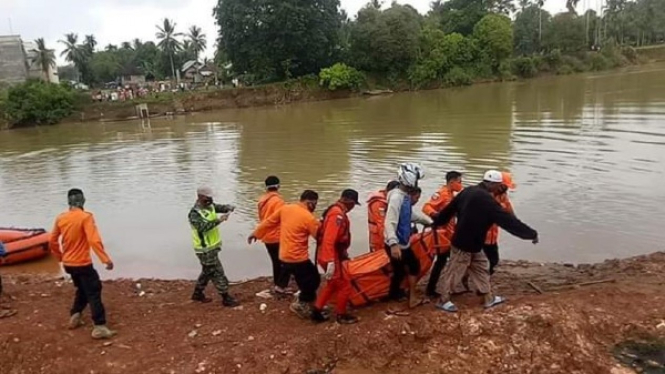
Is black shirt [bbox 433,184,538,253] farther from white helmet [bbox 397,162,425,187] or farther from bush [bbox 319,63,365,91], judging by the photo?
bush [bbox 319,63,365,91]

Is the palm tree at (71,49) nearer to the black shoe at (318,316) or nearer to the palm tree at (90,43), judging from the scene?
the palm tree at (90,43)

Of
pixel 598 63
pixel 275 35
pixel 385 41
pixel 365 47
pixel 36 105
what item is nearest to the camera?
pixel 36 105

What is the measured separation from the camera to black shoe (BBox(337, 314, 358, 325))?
622 cm

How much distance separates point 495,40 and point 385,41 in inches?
510

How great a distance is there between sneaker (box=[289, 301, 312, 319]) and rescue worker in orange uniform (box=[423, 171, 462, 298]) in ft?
4.87

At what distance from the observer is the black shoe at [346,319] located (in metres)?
6.22

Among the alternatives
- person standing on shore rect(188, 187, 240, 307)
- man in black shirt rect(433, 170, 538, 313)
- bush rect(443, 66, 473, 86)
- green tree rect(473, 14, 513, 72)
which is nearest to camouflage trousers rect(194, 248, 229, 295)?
person standing on shore rect(188, 187, 240, 307)

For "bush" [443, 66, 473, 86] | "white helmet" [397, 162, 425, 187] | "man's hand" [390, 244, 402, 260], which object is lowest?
"man's hand" [390, 244, 402, 260]

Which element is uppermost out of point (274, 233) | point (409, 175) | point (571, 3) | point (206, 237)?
point (571, 3)

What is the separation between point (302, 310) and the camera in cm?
657

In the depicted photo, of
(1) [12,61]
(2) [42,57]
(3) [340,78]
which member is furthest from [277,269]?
(2) [42,57]

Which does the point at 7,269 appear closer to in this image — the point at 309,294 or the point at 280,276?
the point at 280,276

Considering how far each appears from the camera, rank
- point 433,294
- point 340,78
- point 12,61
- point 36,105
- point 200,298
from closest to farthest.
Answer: point 433,294 → point 200,298 → point 36,105 → point 340,78 → point 12,61

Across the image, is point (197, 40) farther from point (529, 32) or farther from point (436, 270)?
point (436, 270)
